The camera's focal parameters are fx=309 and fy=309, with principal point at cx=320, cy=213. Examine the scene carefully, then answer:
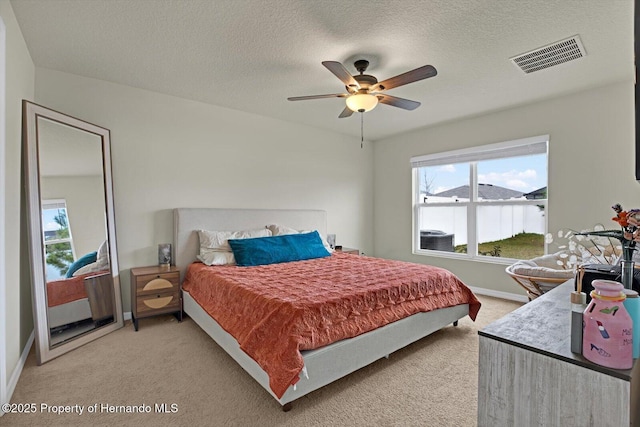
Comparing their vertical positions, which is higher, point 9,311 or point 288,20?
point 288,20

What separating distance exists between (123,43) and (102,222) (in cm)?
167

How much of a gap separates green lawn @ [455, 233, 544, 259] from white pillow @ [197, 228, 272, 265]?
3.37m

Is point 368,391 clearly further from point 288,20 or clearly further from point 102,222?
point 102,222

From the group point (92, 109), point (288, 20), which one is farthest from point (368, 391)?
point (92, 109)

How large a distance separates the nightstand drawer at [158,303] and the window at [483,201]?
374 cm

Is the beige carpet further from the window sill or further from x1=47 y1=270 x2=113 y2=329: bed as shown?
the window sill

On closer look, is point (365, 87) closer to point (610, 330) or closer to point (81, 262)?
point (610, 330)

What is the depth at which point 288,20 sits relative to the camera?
2.21 m

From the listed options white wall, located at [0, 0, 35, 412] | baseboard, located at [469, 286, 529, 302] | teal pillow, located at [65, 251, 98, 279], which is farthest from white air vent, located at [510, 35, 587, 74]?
teal pillow, located at [65, 251, 98, 279]

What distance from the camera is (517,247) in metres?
4.20

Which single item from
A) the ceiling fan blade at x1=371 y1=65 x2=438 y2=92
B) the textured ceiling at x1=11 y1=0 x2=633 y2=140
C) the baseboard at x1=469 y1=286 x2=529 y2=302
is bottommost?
the baseboard at x1=469 y1=286 x2=529 y2=302

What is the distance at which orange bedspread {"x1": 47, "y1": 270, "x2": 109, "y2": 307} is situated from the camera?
2.53m

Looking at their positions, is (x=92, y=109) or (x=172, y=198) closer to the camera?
(x=92, y=109)

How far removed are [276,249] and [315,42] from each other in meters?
2.20
